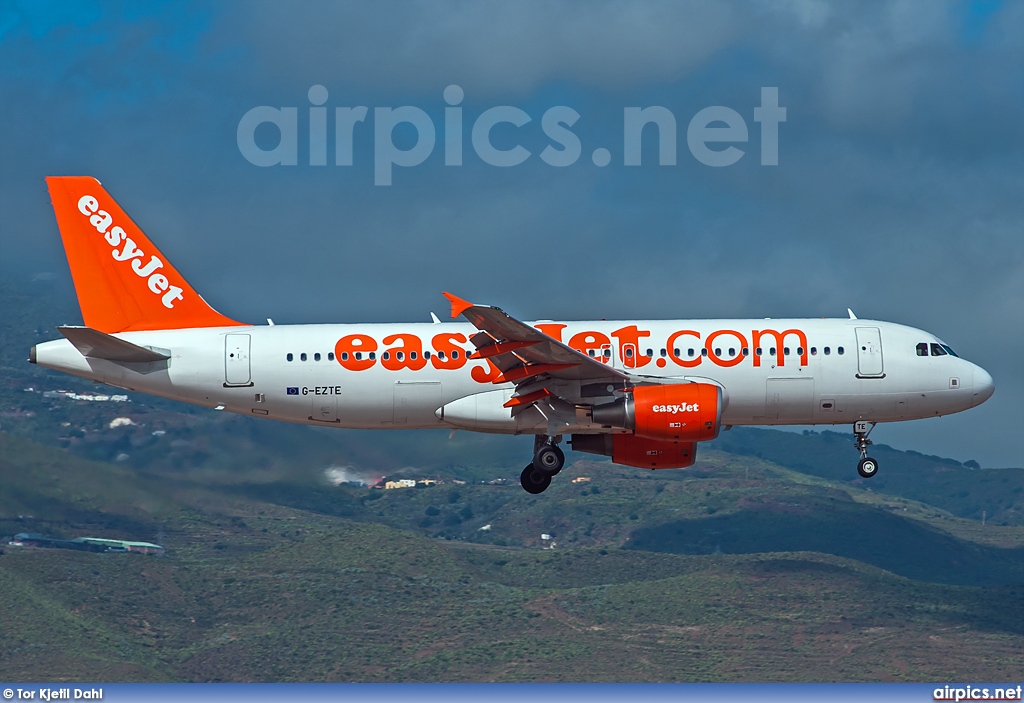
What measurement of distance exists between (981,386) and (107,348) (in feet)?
101

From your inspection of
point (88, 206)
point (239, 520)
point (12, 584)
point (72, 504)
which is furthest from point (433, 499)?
point (88, 206)

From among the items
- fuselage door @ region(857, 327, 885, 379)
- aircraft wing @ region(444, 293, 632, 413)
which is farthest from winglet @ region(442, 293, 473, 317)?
fuselage door @ region(857, 327, 885, 379)

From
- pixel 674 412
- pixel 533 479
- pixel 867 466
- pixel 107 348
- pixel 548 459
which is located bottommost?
pixel 533 479

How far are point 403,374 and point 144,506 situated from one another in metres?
73.1

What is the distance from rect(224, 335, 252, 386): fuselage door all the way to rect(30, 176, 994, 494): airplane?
49 mm

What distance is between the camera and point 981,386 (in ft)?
166

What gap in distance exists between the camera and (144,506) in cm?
11581

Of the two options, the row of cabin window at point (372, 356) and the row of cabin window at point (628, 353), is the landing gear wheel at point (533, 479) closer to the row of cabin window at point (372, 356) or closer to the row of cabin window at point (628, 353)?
the row of cabin window at point (628, 353)

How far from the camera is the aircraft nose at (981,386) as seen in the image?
166ft

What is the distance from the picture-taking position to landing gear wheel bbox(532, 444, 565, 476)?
49.9 metres

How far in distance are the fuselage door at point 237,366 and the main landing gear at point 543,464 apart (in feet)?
33.6

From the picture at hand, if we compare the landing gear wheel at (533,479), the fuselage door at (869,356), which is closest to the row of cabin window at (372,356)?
the landing gear wheel at (533,479)

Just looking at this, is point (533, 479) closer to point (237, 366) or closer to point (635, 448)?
point (635, 448)

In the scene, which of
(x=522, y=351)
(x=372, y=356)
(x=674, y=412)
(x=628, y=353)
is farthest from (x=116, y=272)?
(x=674, y=412)
